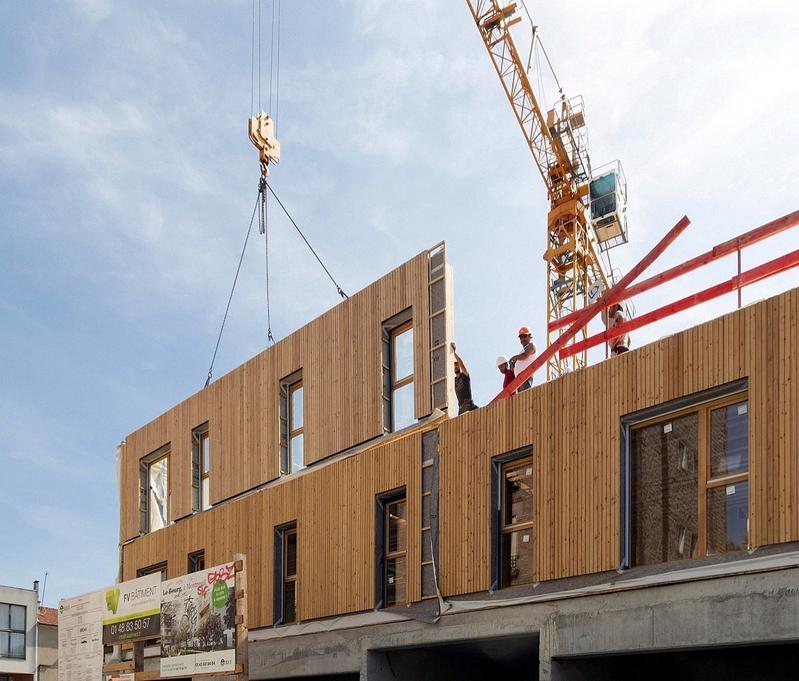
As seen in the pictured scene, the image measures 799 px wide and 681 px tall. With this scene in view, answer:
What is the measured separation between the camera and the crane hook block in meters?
35.5

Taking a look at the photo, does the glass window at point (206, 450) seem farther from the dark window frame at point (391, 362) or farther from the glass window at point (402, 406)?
the glass window at point (402, 406)

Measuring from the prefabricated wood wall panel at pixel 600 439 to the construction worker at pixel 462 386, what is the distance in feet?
3.39

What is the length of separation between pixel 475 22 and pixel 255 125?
610 inches

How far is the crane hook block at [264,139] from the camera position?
116 feet

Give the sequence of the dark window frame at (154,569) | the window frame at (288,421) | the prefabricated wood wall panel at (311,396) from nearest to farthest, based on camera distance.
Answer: the prefabricated wood wall panel at (311,396) < the window frame at (288,421) < the dark window frame at (154,569)

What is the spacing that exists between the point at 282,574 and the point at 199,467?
18.6ft

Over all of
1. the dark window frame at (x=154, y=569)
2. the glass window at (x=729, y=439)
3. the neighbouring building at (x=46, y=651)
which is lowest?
the neighbouring building at (x=46, y=651)

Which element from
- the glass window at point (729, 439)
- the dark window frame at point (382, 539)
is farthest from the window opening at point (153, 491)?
the glass window at point (729, 439)

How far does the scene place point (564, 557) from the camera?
16016mm

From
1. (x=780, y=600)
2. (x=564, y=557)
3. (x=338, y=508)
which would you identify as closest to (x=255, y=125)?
(x=338, y=508)

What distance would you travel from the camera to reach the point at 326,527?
70.1ft

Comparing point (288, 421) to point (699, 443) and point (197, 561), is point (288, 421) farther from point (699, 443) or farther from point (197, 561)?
point (699, 443)

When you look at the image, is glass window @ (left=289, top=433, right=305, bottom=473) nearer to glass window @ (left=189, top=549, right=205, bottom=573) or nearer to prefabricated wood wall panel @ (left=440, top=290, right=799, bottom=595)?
glass window @ (left=189, top=549, right=205, bottom=573)

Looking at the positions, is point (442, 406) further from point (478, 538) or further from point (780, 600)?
point (780, 600)
